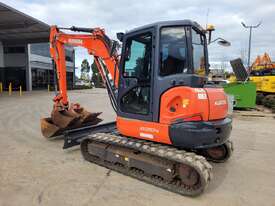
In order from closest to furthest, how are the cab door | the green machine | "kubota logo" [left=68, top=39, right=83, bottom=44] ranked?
the cab door
"kubota logo" [left=68, top=39, right=83, bottom=44]
the green machine

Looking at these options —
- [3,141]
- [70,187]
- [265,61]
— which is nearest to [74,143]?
[70,187]

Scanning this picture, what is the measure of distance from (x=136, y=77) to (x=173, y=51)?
33.7 inches

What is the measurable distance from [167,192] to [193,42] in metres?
2.47

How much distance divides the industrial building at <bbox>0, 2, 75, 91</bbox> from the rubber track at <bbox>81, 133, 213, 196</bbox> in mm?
20283

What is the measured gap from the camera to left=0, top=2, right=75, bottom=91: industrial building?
25031 mm

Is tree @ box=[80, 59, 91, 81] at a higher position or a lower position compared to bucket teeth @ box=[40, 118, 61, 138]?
higher

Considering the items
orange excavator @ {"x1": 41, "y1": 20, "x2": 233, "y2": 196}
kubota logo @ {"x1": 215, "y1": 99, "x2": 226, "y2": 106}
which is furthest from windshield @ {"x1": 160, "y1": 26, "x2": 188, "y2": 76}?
kubota logo @ {"x1": 215, "y1": 99, "x2": 226, "y2": 106}

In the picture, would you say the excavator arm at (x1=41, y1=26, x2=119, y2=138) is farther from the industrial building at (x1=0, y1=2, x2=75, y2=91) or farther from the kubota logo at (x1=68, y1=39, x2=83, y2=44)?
the industrial building at (x1=0, y1=2, x2=75, y2=91)

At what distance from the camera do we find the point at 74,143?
20.5 feet

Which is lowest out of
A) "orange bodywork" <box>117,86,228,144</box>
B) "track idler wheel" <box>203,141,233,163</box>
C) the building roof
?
"track idler wheel" <box>203,141,233,163</box>

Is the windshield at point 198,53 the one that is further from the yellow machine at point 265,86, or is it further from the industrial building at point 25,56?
the industrial building at point 25,56

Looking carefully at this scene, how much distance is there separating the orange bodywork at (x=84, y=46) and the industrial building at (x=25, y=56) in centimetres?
1726

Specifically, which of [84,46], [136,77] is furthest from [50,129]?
[136,77]

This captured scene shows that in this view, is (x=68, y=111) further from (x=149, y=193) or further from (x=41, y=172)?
(x=149, y=193)
